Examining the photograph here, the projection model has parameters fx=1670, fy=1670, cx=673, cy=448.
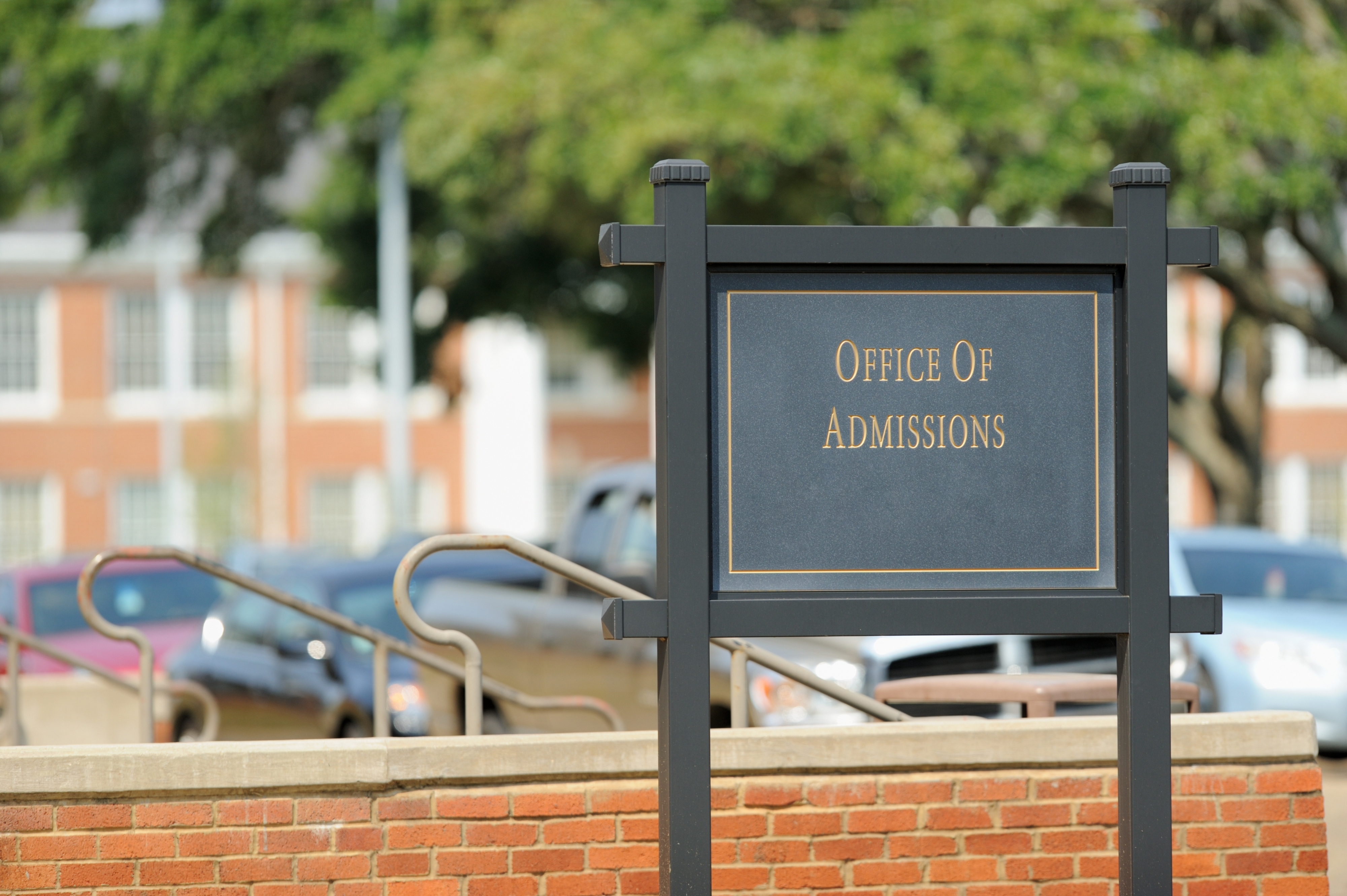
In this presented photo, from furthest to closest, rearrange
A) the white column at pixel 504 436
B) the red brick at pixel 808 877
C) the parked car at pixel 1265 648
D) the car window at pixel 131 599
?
the white column at pixel 504 436 < the car window at pixel 131 599 < the parked car at pixel 1265 648 < the red brick at pixel 808 877

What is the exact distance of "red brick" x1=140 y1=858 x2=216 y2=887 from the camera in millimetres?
5016

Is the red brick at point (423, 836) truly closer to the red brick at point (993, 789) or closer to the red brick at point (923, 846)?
the red brick at point (923, 846)

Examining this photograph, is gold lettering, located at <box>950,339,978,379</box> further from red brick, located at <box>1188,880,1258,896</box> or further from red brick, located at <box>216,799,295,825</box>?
red brick, located at <box>216,799,295,825</box>

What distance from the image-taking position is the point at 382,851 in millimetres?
5090

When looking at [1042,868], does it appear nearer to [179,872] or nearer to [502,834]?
[502,834]

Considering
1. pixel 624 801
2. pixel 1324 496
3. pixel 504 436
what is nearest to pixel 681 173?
pixel 624 801

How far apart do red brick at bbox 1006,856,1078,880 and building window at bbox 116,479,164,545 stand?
41663 millimetres

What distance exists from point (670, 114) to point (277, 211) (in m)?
12.9

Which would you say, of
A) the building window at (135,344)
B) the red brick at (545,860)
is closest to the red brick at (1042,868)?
the red brick at (545,860)

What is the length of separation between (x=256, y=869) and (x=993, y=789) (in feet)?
7.62

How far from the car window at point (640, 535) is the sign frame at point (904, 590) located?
17.6ft

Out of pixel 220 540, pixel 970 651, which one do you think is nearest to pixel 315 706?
pixel 970 651

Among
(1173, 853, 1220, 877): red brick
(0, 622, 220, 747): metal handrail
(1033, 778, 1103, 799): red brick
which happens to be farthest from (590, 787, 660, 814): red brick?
(0, 622, 220, 747): metal handrail

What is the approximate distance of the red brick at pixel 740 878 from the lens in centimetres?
523
